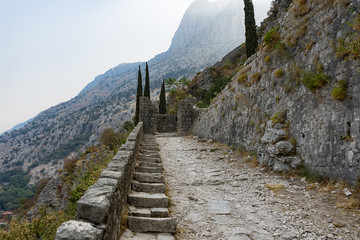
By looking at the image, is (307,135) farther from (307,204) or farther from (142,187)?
(142,187)

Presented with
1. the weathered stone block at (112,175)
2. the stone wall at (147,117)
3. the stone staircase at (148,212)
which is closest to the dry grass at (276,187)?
the stone staircase at (148,212)

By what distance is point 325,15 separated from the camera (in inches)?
215

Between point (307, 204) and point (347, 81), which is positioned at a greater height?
point (347, 81)

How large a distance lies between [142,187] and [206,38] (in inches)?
Answer: 6830

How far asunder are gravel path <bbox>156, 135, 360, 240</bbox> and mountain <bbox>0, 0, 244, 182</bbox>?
7077cm

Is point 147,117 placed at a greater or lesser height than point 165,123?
greater

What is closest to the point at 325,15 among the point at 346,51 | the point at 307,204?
the point at 346,51

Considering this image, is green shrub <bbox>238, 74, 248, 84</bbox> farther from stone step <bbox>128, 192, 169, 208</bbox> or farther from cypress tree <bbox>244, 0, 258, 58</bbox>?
cypress tree <bbox>244, 0, 258, 58</bbox>

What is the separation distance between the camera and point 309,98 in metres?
5.61

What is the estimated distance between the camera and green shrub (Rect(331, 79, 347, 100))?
449 centimetres

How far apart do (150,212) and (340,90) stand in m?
4.48

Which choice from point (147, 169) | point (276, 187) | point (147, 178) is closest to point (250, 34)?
point (147, 169)

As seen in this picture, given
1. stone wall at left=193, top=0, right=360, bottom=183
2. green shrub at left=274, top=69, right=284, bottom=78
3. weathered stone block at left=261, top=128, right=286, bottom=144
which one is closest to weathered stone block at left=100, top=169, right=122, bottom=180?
stone wall at left=193, top=0, right=360, bottom=183

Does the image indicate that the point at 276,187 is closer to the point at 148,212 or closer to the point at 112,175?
the point at 148,212
